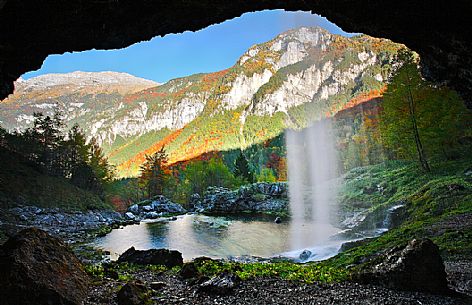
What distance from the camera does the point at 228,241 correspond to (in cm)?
3253

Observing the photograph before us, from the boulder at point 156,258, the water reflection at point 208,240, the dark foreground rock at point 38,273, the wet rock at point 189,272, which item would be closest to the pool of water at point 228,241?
the water reflection at point 208,240

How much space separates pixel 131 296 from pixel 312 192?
2627 inches

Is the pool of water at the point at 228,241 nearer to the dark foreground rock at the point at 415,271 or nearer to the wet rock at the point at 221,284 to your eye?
the dark foreground rock at the point at 415,271

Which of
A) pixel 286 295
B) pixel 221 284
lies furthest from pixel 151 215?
pixel 286 295

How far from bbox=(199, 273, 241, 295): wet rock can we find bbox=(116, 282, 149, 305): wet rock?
6.71ft

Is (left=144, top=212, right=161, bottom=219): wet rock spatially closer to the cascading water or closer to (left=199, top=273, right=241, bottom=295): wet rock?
the cascading water

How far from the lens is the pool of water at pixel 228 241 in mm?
26328

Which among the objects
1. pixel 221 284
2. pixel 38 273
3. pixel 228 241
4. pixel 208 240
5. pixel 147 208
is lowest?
pixel 228 241

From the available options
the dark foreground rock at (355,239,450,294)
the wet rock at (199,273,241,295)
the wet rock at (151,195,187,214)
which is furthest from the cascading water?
the wet rock at (151,195,187,214)

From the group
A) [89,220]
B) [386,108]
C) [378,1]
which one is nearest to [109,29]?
[378,1]

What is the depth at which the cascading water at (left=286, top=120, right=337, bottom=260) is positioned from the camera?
3198cm

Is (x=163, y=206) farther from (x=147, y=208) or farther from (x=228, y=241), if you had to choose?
(x=228, y=241)

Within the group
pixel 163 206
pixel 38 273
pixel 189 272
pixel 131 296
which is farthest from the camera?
pixel 163 206

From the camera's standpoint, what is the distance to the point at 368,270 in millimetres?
10617
